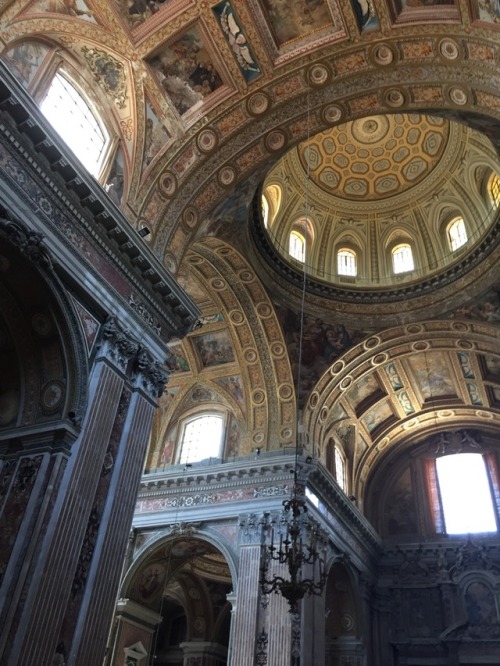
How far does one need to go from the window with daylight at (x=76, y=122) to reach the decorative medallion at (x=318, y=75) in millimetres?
4438

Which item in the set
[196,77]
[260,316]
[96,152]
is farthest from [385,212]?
[96,152]

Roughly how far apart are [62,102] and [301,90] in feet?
16.4

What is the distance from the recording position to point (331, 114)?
43.1ft

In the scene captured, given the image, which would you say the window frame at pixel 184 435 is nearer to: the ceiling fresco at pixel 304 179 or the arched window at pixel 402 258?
the ceiling fresco at pixel 304 179

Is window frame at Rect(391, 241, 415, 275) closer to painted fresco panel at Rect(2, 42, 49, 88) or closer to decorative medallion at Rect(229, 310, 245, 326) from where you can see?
decorative medallion at Rect(229, 310, 245, 326)

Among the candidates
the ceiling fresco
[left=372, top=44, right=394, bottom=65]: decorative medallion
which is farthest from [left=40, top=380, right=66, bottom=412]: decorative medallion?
[left=372, top=44, right=394, bottom=65]: decorative medallion

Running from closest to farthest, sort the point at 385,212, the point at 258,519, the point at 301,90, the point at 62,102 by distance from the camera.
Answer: the point at 62,102 < the point at 301,90 < the point at 258,519 < the point at 385,212

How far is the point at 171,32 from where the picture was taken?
11.1 metres

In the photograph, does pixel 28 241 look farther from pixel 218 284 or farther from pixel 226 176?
pixel 218 284

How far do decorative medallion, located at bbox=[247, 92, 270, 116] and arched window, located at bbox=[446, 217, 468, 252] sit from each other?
8506mm

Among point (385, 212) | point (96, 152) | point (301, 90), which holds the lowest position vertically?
point (96, 152)

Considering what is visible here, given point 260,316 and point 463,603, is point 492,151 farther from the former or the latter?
point 463,603

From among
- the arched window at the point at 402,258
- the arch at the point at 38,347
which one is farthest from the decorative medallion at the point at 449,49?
the arch at the point at 38,347

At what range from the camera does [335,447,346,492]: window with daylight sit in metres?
20.5
